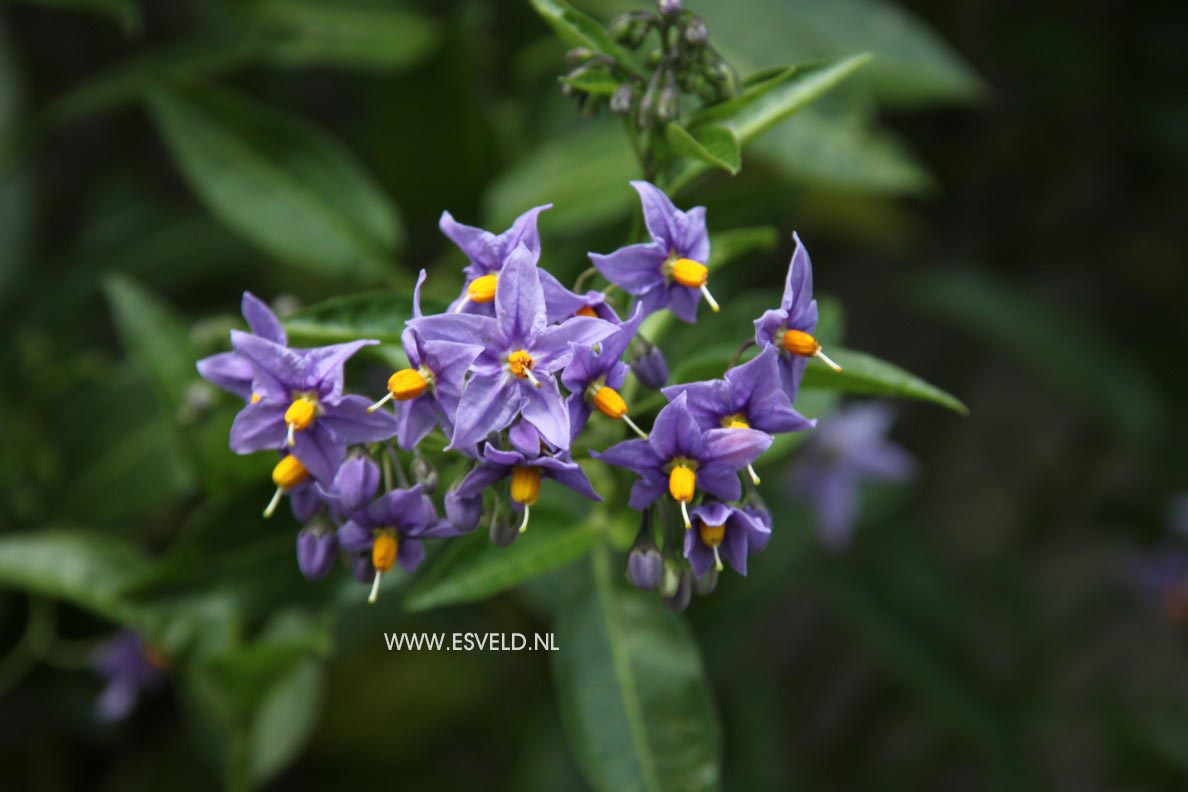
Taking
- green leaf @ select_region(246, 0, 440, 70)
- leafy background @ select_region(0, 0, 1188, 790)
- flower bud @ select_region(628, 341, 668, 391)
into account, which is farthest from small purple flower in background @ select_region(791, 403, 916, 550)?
flower bud @ select_region(628, 341, 668, 391)

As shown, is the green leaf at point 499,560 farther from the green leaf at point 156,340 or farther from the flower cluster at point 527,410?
the green leaf at point 156,340

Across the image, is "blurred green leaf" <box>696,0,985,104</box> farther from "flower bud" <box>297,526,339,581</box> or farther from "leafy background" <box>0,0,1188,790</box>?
"flower bud" <box>297,526,339,581</box>

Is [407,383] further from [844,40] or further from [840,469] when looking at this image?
[840,469]

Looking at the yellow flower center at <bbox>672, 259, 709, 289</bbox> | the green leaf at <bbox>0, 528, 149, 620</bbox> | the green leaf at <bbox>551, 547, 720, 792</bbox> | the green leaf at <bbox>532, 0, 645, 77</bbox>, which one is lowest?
the green leaf at <bbox>0, 528, 149, 620</bbox>

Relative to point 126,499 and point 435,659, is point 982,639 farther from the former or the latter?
point 126,499

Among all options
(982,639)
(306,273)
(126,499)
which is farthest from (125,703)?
(982,639)

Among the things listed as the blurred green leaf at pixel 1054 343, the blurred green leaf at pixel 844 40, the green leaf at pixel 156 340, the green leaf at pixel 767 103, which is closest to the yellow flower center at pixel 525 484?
the green leaf at pixel 767 103
